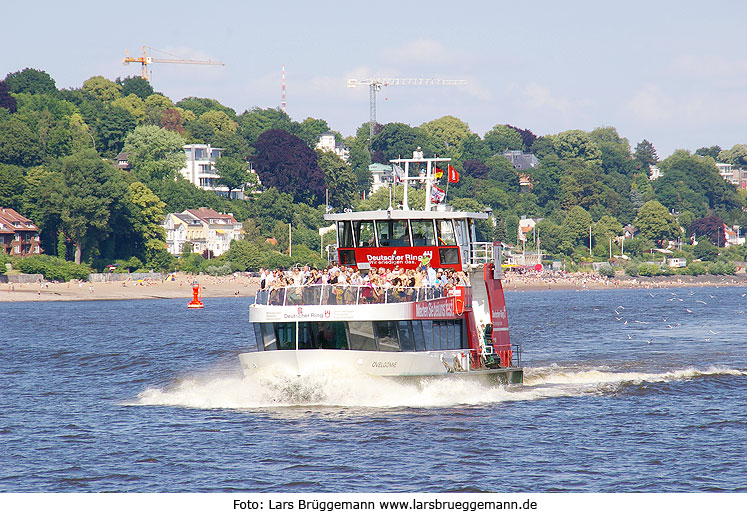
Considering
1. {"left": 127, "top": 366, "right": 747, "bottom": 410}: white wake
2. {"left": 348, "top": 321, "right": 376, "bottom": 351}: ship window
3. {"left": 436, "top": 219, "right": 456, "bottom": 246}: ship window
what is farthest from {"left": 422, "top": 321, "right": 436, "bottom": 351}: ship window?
{"left": 436, "top": 219, "right": 456, "bottom": 246}: ship window

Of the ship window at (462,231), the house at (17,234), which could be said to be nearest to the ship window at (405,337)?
the ship window at (462,231)

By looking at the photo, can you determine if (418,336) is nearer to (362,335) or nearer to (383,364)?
(383,364)

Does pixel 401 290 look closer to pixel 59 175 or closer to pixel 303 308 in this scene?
pixel 303 308

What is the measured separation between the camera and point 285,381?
120 feet

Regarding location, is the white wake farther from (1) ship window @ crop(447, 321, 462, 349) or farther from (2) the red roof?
(2) the red roof

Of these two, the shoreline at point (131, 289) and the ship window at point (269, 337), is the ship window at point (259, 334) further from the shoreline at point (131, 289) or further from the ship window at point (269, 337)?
the shoreline at point (131, 289)

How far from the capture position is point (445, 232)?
4244 centimetres

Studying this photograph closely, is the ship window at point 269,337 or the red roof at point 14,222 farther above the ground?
the red roof at point 14,222

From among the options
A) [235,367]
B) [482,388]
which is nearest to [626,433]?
[482,388]

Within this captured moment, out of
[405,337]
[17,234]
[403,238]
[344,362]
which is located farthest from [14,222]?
[344,362]

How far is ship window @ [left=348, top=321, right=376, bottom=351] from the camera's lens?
117 feet

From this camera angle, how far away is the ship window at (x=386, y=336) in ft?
118

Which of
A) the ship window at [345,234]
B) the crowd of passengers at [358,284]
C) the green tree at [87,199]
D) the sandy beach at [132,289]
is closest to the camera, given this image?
the crowd of passengers at [358,284]

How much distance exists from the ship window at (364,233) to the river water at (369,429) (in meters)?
6.94
